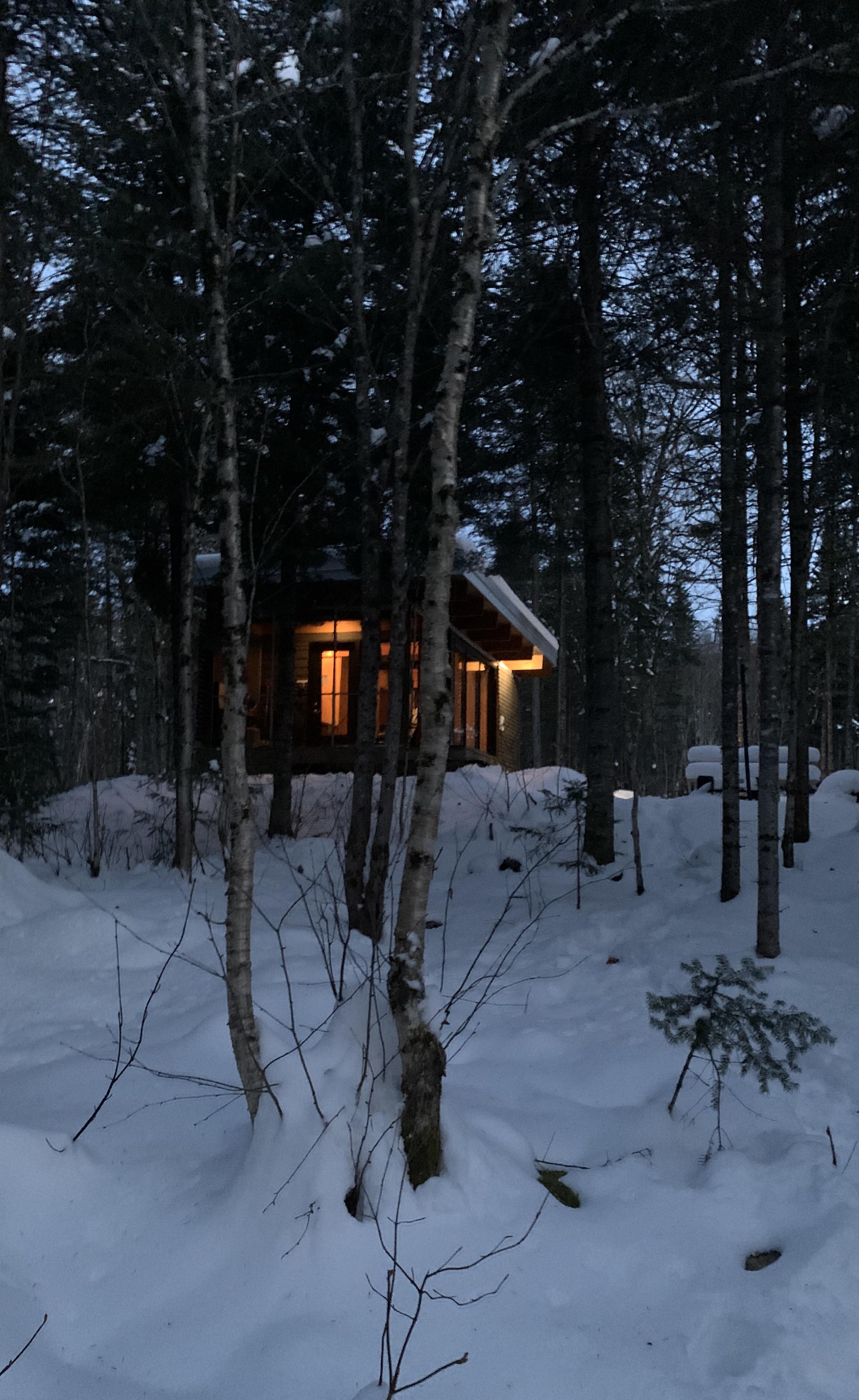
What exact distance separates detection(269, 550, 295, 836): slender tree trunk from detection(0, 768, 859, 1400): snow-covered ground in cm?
696

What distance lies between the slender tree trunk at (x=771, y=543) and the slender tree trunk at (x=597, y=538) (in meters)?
2.73

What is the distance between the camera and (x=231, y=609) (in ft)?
13.0

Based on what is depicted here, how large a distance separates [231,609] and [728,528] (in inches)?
248

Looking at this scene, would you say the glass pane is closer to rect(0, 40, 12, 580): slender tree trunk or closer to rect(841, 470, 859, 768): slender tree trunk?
rect(841, 470, 859, 768): slender tree trunk

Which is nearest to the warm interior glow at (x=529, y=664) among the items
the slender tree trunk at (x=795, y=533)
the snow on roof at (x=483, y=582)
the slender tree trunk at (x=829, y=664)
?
the snow on roof at (x=483, y=582)

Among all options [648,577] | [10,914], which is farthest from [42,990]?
[648,577]

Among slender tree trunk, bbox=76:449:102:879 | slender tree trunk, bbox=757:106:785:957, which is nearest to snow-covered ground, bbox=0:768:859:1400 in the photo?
slender tree trunk, bbox=757:106:785:957

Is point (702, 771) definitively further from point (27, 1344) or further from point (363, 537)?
point (27, 1344)

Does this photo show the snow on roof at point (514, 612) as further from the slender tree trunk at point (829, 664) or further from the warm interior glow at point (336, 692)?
the slender tree trunk at point (829, 664)

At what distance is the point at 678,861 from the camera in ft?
33.8

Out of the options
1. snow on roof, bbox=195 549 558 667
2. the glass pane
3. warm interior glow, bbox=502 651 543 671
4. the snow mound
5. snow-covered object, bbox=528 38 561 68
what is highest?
snow-covered object, bbox=528 38 561 68

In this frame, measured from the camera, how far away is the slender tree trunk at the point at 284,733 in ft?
42.7

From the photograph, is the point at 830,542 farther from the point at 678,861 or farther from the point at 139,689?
the point at 139,689

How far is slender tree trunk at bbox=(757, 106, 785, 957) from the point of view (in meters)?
6.87
